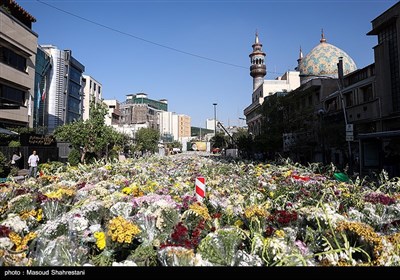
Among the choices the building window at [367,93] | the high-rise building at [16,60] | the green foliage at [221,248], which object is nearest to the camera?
Result: the green foliage at [221,248]

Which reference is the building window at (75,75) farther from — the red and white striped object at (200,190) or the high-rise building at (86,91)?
the red and white striped object at (200,190)

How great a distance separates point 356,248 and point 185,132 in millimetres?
186023

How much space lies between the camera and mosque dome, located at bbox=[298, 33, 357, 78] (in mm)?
47031

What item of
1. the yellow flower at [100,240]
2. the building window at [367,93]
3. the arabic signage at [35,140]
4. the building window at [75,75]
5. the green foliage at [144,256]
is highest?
the building window at [75,75]

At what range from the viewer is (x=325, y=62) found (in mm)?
47719

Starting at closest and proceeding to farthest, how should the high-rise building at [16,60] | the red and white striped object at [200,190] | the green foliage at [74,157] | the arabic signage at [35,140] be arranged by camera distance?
the red and white striped object at [200,190] → the green foliage at [74,157] → the arabic signage at [35,140] → the high-rise building at [16,60]

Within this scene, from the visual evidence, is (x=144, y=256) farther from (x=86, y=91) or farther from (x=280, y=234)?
(x=86, y=91)

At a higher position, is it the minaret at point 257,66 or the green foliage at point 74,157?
the minaret at point 257,66

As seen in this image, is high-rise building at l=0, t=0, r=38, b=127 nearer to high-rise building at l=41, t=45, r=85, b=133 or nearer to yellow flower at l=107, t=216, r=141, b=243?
high-rise building at l=41, t=45, r=85, b=133

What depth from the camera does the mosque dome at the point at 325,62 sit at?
4703 cm

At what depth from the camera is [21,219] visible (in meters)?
3.11

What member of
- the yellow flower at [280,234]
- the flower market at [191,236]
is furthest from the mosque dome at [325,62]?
the yellow flower at [280,234]
